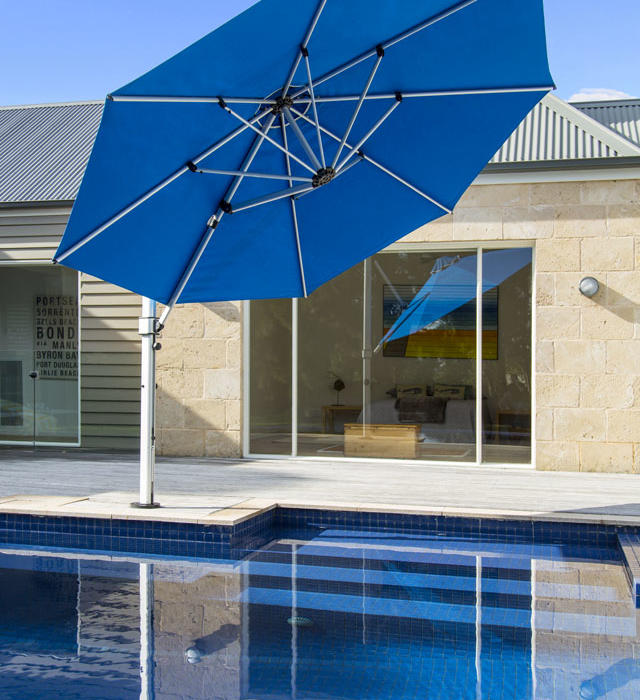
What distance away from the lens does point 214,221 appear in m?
5.61

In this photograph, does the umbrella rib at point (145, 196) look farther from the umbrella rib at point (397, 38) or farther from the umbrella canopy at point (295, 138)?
the umbrella rib at point (397, 38)

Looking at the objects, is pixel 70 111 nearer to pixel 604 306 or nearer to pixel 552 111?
pixel 552 111

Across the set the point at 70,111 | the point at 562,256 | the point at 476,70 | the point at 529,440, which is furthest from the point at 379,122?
the point at 70,111

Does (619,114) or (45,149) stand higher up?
(45,149)

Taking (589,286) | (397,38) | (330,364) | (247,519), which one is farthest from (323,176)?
(330,364)

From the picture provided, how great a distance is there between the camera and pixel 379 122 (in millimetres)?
5191

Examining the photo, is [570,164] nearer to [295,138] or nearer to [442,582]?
[295,138]

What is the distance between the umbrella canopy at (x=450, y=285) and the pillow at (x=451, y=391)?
768mm

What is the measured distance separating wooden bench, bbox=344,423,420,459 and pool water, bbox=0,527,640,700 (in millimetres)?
3617

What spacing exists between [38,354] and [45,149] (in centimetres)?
360

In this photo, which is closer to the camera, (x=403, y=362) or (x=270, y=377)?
(x=403, y=362)

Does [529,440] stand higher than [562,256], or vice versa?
[562,256]

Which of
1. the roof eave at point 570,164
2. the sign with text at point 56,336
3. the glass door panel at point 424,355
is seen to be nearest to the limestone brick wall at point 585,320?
the roof eave at point 570,164

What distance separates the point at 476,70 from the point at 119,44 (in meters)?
16.5
